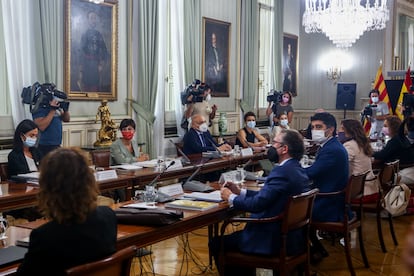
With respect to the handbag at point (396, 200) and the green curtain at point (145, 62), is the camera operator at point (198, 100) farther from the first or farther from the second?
the handbag at point (396, 200)

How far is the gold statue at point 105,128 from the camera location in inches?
275

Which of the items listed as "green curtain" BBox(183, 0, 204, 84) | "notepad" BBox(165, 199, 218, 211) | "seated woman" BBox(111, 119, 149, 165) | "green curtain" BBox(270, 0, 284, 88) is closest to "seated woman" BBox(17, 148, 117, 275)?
"notepad" BBox(165, 199, 218, 211)

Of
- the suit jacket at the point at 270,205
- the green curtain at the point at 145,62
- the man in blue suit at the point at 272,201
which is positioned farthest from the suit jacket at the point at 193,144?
the suit jacket at the point at 270,205

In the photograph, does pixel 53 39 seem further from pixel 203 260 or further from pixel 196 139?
pixel 203 260

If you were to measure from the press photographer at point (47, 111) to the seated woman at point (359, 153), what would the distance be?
10.3 ft

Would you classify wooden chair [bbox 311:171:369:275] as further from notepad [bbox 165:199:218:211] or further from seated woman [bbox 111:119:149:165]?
seated woman [bbox 111:119:149:165]

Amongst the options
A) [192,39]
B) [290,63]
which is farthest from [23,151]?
[290,63]

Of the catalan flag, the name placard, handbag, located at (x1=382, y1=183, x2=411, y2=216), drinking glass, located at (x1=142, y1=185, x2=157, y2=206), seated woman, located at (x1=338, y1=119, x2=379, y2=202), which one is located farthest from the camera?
the catalan flag

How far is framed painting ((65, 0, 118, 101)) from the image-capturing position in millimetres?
6887

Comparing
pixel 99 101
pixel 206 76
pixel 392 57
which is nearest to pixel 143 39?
pixel 99 101

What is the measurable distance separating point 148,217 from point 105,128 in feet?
14.4

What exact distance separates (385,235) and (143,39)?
449 cm

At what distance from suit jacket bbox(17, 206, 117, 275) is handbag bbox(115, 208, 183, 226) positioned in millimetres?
759

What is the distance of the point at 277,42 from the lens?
11633 mm
